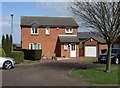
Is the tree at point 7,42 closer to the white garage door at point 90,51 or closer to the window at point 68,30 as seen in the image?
the window at point 68,30

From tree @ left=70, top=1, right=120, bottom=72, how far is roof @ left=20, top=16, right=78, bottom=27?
27.5 meters

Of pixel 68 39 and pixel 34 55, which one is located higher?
pixel 68 39

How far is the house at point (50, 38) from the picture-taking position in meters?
49.5

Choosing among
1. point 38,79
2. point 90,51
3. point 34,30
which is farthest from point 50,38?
point 38,79

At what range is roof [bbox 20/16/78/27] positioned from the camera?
167 feet

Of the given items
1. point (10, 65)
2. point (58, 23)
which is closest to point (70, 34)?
point (58, 23)

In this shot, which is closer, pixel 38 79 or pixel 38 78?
pixel 38 79

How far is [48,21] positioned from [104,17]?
31.4 meters

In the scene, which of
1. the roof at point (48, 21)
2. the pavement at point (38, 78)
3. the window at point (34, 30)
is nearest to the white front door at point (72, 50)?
the roof at point (48, 21)

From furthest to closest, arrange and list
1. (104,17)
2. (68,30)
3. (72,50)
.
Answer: (68,30), (72,50), (104,17)

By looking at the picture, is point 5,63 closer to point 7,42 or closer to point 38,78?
point 38,78

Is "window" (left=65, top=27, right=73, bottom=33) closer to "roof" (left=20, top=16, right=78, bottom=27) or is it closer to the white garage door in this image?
"roof" (left=20, top=16, right=78, bottom=27)

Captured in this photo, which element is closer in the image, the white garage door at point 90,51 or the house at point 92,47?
the house at point 92,47

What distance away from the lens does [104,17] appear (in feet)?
70.6
